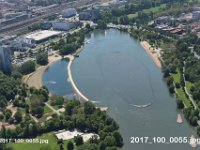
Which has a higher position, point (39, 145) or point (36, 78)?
point (36, 78)

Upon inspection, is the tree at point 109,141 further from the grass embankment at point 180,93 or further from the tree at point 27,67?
the tree at point 27,67

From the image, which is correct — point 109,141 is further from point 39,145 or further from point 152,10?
point 152,10

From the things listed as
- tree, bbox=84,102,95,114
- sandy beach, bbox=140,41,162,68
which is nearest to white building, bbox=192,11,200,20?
sandy beach, bbox=140,41,162,68

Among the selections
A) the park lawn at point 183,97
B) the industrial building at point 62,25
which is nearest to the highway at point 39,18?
the industrial building at point 62,25

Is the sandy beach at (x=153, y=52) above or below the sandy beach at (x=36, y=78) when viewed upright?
above

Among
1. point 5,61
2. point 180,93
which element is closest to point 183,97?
point 180,93

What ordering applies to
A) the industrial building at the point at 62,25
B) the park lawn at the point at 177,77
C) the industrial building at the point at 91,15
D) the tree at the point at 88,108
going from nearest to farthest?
the tree at the point at 88,108, the park lawn at the point at 177,77, the industrial building at the point at 62,25, the industrial building at the point at 91,15

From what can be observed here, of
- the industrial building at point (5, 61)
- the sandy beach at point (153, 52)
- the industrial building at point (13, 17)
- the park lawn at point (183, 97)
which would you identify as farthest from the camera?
the industrial building at point (13, 17)
